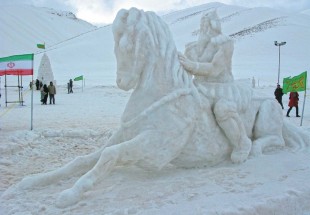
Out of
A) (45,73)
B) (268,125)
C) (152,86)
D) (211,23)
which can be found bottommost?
(268,125)

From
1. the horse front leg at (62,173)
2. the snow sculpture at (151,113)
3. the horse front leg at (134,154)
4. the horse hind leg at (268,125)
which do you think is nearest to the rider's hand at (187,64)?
the snow sculpture at (151,113)

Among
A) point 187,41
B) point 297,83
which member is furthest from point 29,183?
point 187,41

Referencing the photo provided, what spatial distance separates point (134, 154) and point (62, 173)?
0.84m

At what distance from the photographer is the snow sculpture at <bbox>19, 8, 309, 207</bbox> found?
3588mm

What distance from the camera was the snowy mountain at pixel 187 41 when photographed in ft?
153

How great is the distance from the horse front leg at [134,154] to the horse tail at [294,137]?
2.04 metres

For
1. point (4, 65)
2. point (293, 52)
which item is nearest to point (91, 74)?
point (293, 52)

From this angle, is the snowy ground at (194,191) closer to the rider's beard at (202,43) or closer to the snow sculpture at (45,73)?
the rider's beard at (202,43)

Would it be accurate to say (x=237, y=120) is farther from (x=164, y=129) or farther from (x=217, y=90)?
(x=164, y=129)

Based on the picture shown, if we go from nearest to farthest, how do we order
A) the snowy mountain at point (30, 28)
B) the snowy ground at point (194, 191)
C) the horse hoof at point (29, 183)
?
1. the snowy ground at point (194, 191)
2. the horse hoof at point (29, 183)
3. the snowy mountain at point (30, 28)

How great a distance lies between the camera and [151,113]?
3684 mm

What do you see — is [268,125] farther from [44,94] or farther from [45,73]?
[45,73]

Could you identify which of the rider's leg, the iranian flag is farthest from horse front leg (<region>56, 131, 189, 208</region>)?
the iranian flag

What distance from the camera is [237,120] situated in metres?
4.23
